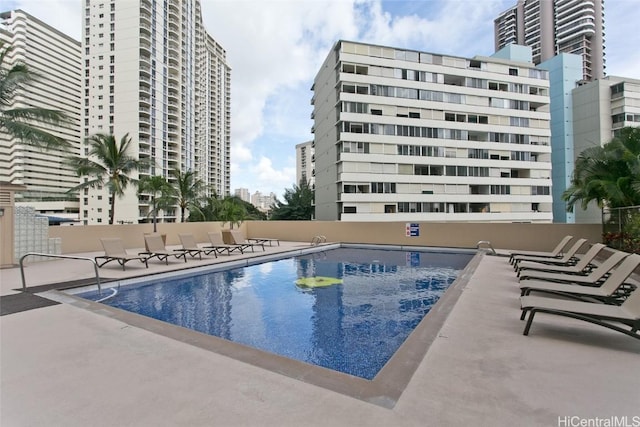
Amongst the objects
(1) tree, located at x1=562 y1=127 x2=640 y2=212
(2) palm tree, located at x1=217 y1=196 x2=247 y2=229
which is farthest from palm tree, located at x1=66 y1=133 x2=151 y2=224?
(1) tree, located at x1=562 y1=127 x2=640 y2=212

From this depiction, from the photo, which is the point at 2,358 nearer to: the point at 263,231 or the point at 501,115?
the point at 263,231

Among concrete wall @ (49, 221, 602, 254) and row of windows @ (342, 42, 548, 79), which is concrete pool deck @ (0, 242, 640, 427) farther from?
row of windows @ (342, 42, 548, 79)

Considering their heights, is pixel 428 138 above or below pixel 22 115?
above

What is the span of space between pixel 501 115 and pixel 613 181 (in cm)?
4238

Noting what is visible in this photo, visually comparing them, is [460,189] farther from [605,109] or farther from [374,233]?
[605,109]

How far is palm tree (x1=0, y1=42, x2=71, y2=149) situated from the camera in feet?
38.1

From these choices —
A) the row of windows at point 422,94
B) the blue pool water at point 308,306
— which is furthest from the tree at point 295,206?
the blue pool water at point 308,306

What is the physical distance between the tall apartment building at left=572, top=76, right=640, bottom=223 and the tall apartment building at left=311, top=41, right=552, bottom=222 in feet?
44.6

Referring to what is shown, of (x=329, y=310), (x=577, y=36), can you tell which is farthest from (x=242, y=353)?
(x=577, y=36)

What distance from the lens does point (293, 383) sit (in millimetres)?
3088

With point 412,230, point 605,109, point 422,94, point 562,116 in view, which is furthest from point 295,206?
point 605,109

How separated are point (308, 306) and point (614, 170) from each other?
38.2 ft

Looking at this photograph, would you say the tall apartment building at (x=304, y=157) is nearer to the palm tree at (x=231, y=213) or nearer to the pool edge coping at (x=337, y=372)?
the palm tree at (x=231, y=213)

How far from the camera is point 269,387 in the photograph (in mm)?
3016
